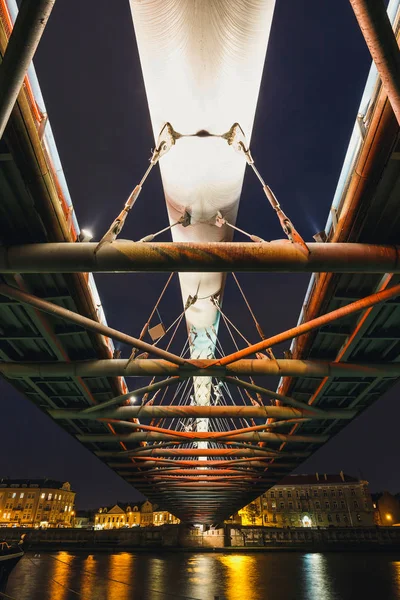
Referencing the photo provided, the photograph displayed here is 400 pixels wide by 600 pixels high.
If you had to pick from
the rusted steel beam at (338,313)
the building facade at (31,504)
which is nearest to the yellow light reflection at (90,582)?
the rusted steel beam at (338,313)

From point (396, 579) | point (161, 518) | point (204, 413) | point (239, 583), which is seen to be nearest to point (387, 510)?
point (161, 518)

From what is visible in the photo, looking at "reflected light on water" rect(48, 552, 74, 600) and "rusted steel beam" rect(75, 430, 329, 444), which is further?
"rusted steel beam" rect(75, 430, 329, 444)

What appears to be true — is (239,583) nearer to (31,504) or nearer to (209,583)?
(209,583)

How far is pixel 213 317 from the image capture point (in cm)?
1188

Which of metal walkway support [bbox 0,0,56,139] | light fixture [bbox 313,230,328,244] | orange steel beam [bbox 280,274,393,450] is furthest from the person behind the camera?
orange steel beam [bbox 280,274,393,450]

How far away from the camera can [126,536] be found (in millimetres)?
41281

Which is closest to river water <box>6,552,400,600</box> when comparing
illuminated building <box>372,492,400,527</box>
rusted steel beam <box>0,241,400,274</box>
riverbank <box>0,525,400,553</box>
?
rusted steel beam <box>0,241,400,274</box>

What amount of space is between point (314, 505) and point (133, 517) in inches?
2226

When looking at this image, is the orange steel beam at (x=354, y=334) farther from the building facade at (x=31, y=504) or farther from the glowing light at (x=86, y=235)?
the building facade at (x=31, y=504)

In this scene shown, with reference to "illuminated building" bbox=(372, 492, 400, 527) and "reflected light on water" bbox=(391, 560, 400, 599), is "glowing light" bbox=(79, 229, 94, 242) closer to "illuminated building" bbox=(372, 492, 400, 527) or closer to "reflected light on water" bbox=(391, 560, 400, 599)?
"reflected light on water" bbox=(391, 560, 400, 599)

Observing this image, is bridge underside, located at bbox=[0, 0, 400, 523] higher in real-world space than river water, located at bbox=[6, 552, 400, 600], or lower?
higher

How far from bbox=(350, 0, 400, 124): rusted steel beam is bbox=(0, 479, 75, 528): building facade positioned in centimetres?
11034

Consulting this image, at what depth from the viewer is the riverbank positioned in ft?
123

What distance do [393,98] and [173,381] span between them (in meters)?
8.62
